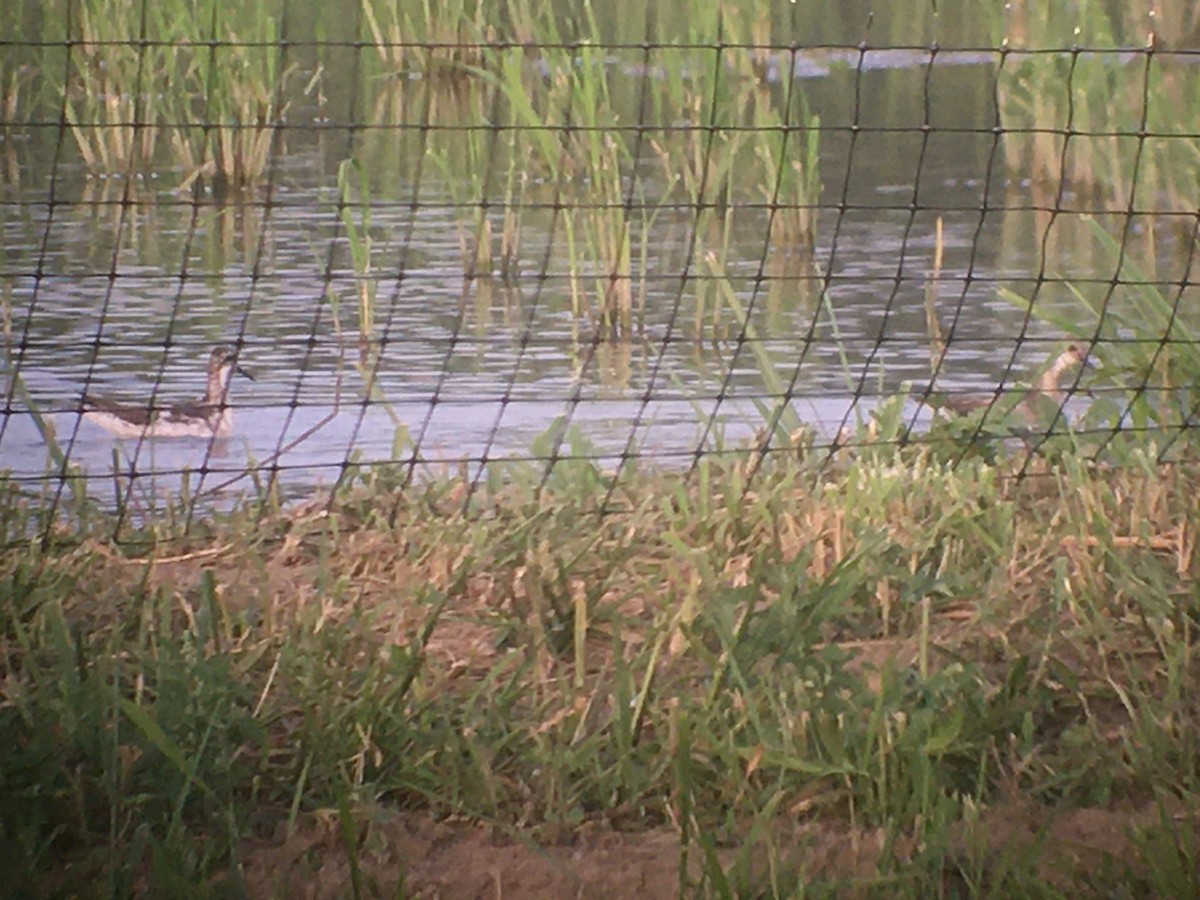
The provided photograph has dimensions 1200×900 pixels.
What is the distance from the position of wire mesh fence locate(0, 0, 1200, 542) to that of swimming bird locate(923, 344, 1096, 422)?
0.05ft

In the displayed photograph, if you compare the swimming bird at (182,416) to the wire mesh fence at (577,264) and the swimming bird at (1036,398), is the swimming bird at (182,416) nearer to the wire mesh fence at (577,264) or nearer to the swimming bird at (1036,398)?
the wire mesh fence at (577,264)

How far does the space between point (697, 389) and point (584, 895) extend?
6.90 ft

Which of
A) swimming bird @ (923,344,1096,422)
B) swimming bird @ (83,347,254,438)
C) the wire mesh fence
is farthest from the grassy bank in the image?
swimming bird @ (83,347,254,438)

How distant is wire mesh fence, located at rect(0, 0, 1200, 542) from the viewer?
296cm

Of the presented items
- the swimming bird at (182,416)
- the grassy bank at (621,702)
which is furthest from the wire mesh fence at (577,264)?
the grassy bank at (621,702)

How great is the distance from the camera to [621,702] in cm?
217

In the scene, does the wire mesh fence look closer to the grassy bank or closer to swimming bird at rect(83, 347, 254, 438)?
swimming bird at rect(83, 347, 254, 438)

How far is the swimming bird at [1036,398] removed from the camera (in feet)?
10.5

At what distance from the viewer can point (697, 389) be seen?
3.93 m

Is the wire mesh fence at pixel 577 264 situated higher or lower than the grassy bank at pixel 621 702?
higher

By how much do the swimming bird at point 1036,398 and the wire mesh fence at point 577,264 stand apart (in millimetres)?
14

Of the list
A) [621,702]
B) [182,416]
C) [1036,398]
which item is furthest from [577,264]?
[621,702]

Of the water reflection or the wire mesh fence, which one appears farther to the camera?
the water reflection

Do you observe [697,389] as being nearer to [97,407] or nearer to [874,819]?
[97,407]
